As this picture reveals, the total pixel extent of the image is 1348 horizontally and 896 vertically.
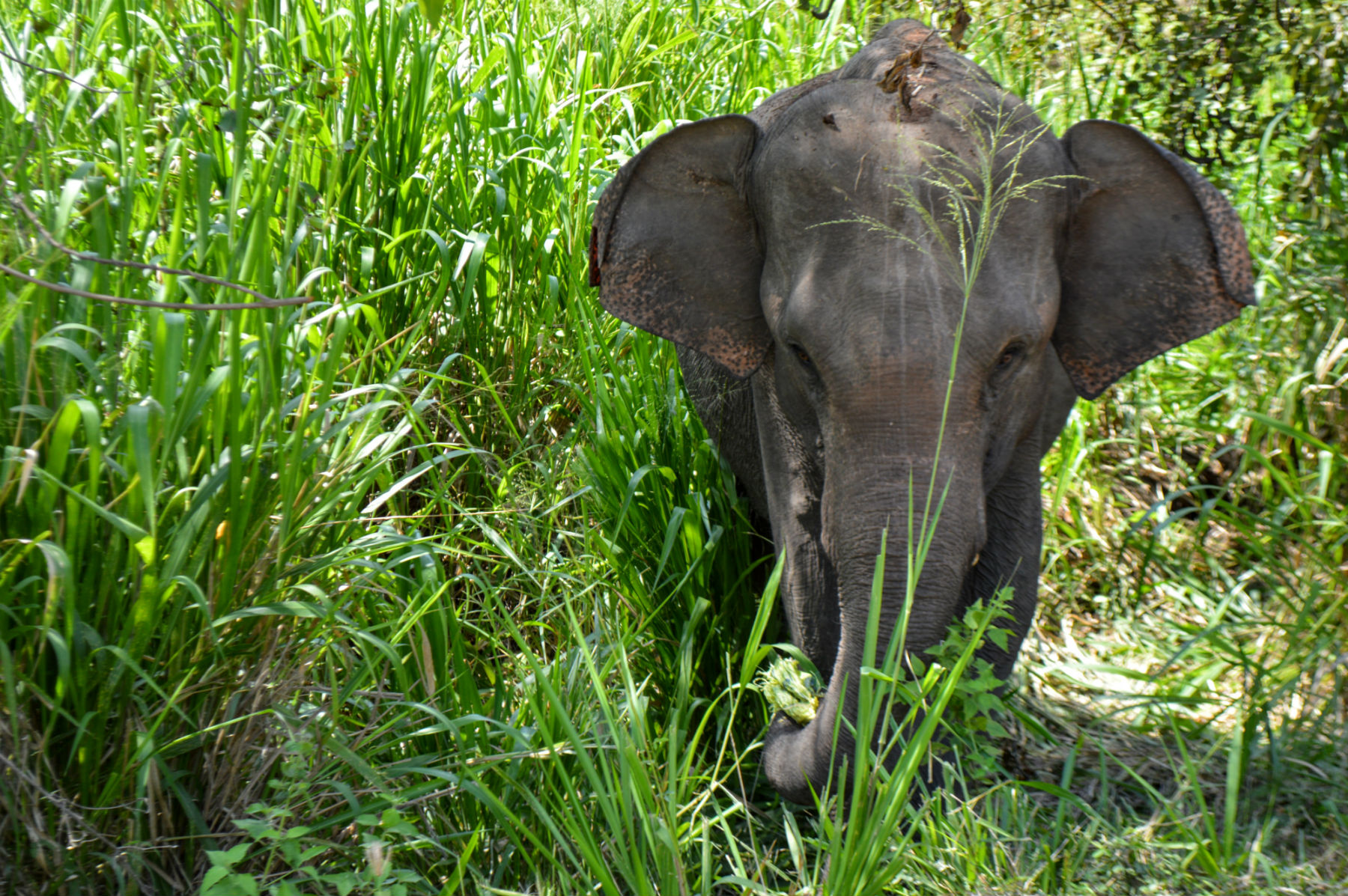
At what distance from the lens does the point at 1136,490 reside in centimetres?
423

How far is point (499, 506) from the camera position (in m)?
3.34

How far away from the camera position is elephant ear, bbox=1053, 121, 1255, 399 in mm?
2551

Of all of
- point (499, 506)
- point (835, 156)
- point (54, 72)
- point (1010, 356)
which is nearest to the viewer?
point (54, 72)

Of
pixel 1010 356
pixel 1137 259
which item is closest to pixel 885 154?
pixel 1010 356

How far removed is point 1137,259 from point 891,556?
94 cm

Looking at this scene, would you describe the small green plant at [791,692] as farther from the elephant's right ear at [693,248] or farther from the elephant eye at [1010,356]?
the elephant eye at [1010,356]

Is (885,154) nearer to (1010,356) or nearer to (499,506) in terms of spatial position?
(1010,356)

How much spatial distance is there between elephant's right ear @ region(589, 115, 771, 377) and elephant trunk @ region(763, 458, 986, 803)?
21.2 inches

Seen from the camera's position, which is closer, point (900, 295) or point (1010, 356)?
point (900, 295)

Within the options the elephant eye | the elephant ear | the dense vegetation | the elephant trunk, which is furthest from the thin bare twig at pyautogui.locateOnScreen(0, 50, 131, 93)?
the elephant ear

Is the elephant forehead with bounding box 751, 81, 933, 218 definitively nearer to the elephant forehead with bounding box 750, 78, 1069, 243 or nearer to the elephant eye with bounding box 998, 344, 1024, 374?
the elephant forehead with bounding box 750, 78, 1069, 243

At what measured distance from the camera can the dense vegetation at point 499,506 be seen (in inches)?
77.0

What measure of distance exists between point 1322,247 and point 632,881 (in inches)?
111

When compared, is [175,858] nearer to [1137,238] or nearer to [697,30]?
[1137,238]
